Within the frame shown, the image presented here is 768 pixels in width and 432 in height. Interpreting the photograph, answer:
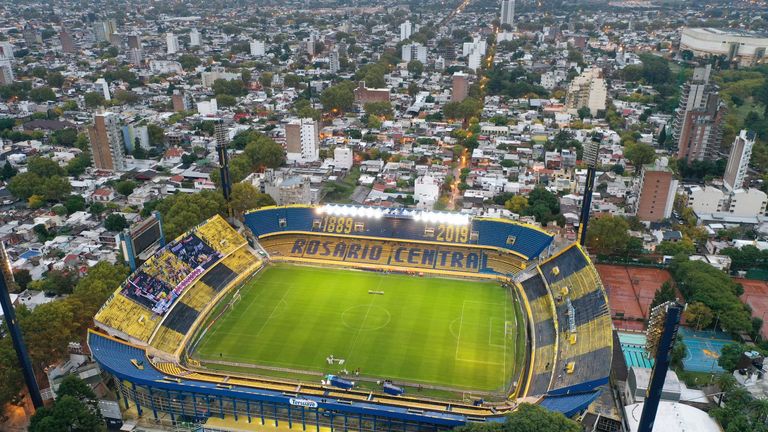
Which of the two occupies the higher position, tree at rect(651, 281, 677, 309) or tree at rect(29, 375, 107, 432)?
tree at rect(29, 375, 107, 432)

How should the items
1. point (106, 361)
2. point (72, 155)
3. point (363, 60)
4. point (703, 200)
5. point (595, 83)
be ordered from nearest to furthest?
point (106, 361), point (703, 200), point (72, 155), point (595, 83), point (363, 60)

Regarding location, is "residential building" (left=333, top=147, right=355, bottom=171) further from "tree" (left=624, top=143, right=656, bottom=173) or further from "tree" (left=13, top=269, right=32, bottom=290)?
"tree" (left=13, top=269, right=32, bottom=290)

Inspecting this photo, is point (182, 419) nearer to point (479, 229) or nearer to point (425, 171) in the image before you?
point (479, 229)

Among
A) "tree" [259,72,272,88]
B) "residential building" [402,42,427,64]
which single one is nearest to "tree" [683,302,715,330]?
A: "tree" [259,72,272,88]

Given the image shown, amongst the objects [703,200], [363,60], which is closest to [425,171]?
[703,200]

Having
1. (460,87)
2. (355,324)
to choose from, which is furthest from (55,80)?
(355,324)

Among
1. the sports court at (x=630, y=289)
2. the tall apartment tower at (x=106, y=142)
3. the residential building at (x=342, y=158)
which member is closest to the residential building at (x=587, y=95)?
the residential building at (x=342, y=158)
